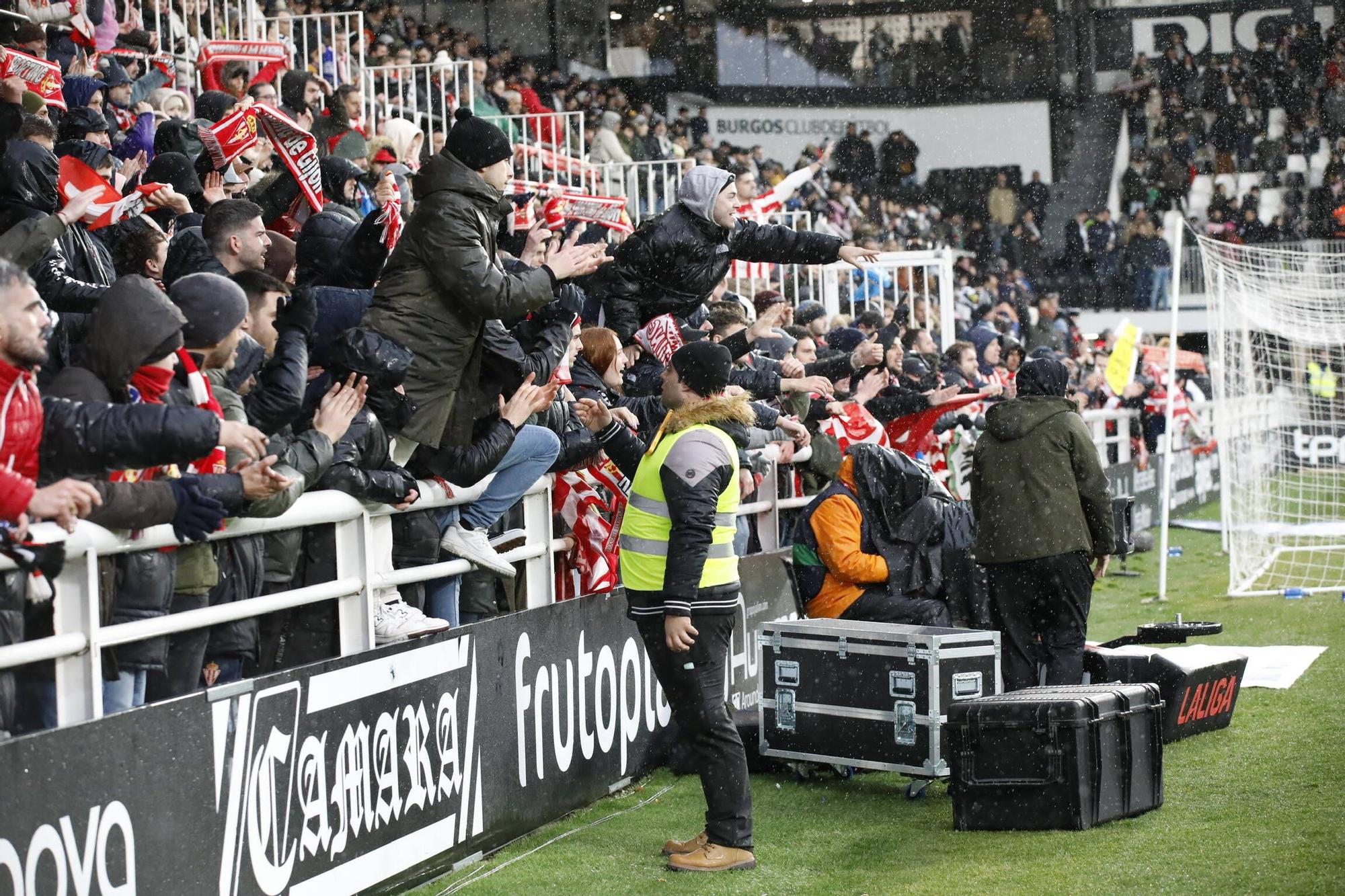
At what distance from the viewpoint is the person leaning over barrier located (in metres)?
5.63

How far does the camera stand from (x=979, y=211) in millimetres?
32844

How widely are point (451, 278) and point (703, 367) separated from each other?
93cm

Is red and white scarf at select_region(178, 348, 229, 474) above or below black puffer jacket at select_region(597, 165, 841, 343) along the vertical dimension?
below

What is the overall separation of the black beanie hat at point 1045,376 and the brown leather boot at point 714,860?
288 centimetres

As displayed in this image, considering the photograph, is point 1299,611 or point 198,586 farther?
point 1299,611

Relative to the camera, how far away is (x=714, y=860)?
18.6 ft

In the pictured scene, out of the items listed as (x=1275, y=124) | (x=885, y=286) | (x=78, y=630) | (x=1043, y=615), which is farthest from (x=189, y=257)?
(x=1275, y=124)

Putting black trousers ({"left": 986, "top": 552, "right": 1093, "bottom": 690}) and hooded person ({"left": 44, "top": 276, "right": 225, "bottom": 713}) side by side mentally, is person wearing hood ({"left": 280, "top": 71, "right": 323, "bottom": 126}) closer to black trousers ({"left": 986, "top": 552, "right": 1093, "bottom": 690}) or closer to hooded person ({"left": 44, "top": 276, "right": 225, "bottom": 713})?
black trousers ({"left": 986, "top": 552, "right": 1093, "bottom": 690})

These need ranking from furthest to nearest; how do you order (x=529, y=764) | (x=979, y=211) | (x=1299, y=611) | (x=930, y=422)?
(x=979, y=211), (x=1299, y=611), (x=930, y=422), (x=529, y=764)

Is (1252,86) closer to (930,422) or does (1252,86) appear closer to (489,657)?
(930,422)

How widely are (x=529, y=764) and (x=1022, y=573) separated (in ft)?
8.10

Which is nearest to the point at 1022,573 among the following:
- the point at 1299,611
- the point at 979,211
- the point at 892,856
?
the point at 892,856

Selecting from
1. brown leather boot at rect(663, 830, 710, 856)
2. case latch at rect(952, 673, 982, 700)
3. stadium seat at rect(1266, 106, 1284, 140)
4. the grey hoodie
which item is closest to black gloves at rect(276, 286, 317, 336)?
the grey hoodie

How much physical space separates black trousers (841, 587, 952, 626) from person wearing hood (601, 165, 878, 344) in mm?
1561
